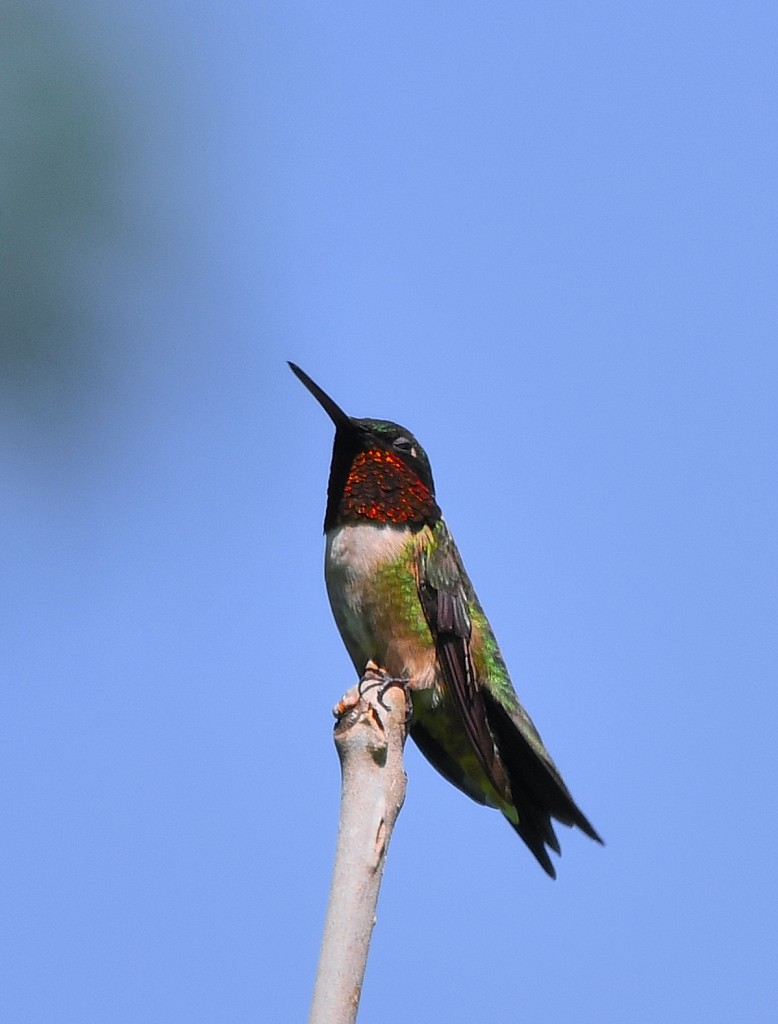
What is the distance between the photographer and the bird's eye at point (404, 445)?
6.25 metres

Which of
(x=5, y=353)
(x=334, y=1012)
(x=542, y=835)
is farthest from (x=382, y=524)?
(x=5, y=353)

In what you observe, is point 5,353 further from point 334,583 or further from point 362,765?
point 334,583

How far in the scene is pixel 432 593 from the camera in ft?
19.4

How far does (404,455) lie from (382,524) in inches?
17.5

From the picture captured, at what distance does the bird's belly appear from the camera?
582cm

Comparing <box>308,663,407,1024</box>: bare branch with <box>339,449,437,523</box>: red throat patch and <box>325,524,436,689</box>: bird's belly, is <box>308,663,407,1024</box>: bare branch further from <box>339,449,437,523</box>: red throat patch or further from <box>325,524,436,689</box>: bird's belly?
<box>339,449,437,523</box>: red throat patch

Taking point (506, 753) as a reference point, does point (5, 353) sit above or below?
below

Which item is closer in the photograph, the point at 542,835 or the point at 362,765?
the point at 362,765

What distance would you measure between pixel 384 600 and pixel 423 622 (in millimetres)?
203

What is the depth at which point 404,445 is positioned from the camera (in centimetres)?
627

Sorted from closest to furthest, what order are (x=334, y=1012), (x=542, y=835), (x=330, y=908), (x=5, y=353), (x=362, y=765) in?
(x=5, y=353) → (x=334, y=1012) → (x=330, y=908) → (x=362, y=765) → (x=542, y=835)

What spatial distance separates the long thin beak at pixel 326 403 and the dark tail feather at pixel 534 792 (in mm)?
1367

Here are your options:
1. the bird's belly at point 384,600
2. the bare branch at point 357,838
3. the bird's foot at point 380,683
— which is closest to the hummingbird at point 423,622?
the bird's belly at point 384,600

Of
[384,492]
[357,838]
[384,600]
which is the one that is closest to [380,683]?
[384,600]
